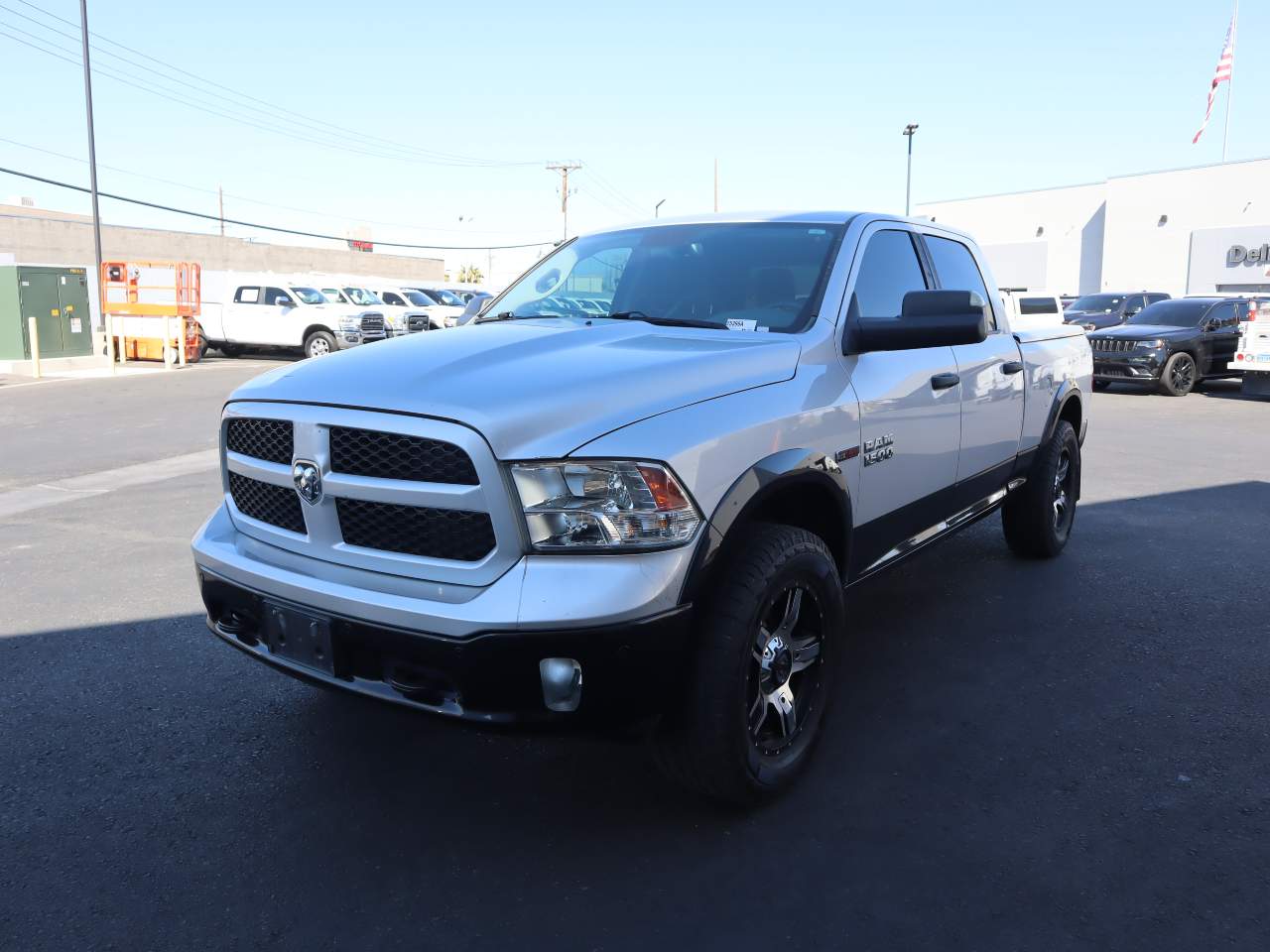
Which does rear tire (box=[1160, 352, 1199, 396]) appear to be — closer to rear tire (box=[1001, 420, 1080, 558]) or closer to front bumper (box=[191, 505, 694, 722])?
rear tire (box=[1001, 420, 1080, 558])

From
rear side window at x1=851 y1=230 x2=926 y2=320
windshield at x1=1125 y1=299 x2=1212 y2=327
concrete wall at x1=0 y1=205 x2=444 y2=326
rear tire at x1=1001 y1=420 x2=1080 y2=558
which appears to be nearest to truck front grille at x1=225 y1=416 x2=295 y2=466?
rear side window at x1=851 y1=230 x2=926 y2=320

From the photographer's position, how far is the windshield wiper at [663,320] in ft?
12.3

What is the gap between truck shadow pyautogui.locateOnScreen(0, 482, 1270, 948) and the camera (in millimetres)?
2635

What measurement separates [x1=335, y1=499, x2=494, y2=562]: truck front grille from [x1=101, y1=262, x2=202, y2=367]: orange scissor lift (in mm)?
22210

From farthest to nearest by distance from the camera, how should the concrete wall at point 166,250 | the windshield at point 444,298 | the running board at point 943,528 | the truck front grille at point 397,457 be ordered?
the concrete wall at point 166,250
the windshield at point 444,298
the running board at point 943,528
the truck front grille at point 397,457

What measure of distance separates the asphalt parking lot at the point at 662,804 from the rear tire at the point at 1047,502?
0.61m

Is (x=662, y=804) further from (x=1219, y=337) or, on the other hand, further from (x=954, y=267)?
(x=1219, y=337)

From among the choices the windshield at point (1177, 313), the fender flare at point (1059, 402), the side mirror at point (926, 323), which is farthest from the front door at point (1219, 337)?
the side mirror at point (926, 323)

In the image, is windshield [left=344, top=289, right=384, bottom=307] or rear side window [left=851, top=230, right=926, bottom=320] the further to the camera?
windshield [left=344, top=289, right=384, bottom=307]

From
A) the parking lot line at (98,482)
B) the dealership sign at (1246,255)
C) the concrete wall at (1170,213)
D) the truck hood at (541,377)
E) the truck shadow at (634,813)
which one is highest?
the concrete wall at (1170,213)

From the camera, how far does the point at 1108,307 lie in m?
24.8

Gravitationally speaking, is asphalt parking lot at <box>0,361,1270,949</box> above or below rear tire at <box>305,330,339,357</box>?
below

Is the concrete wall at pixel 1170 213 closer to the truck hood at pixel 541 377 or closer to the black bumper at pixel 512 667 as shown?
the truck hood at pixel 541 377

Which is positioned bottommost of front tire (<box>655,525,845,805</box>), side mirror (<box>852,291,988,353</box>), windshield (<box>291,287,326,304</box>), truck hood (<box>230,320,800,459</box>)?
front tire (<box>655,525,845,805</box>)
